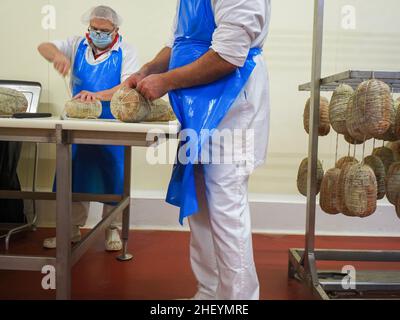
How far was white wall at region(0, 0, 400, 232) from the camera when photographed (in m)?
2.69

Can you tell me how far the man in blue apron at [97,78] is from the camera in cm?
208

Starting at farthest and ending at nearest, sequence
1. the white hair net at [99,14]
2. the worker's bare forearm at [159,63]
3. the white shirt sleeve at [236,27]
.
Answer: the white hair net at [99,14]
the worker's bare forearm at [159,63]
the white shirt sleeve at [236,27]

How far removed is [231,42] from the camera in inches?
44.3

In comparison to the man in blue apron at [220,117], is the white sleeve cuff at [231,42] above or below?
above

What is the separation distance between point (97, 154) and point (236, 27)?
1.33 m

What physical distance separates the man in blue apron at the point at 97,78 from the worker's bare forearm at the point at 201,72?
0.95m

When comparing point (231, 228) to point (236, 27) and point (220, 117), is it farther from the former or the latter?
point (236, 27)

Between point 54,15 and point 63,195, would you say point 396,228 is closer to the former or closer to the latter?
point 63,195

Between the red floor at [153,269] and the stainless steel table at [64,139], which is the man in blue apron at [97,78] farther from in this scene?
the stainless steel table at [64,139]

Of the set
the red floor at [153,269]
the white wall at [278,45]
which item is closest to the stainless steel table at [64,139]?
the red floor at [153,269]

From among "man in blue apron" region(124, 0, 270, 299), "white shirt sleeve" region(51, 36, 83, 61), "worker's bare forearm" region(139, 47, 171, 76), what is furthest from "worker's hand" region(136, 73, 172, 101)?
"white shirt sleeve" region(51, 36, 83, 61)

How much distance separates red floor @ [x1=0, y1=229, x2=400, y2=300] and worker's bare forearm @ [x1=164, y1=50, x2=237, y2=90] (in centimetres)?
100

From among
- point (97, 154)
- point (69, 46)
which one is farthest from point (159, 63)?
point (69, 46)
